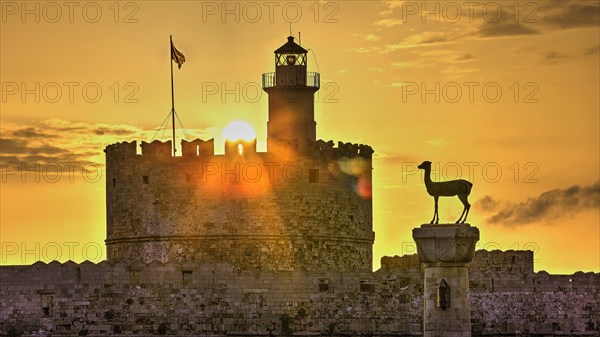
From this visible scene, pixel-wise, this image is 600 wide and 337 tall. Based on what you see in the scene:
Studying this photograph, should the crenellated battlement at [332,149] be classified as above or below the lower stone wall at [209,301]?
above

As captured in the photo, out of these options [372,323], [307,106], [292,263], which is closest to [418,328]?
[372,323]

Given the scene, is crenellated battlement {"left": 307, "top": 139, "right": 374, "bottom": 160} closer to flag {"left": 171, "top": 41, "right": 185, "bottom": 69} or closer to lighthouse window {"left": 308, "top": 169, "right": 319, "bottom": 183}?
lighthouse window {"left": 308, "top": 169, "right": 319, "bottom": 183}

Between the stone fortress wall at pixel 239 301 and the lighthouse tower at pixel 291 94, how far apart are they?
28.0 feet

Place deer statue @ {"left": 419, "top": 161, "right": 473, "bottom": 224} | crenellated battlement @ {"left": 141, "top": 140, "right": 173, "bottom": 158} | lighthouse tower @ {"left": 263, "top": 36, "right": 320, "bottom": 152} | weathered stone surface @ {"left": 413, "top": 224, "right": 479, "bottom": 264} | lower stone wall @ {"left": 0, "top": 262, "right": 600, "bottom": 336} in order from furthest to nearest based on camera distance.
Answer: lighthouse tower @ {"left": 263, "top": 36, "right": 320, "bottom": 152} → crenellated battlement @ {"left": 141, "top": 140, "right": 173, "bottom": 158} → lower stone wall @ {"left": 0, "top": 262, "right": 600, "bottom": 336} → deer statue @ {"left": 419, "top": 161, "right": 473, "bottom": 224} → weathered stone surface @ {"left": 413, "top": 224, "right": 479, "bottom": 264}

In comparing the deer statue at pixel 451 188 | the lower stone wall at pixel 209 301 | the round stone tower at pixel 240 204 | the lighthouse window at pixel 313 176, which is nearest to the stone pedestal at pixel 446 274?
the deer statue at pixel 451 188

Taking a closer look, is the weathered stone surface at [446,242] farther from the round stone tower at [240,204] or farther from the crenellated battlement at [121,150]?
the crenellated battlement at [121,150]

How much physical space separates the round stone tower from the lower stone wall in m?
4.86

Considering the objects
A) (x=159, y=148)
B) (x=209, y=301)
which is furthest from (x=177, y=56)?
(x=209, y=301)

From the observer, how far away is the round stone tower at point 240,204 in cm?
6003

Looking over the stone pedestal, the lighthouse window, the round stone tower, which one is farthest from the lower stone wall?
the stone pedestal

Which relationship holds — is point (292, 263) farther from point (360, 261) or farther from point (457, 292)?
point (457, 292)

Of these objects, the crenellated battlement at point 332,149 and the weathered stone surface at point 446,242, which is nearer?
the weathered stone surface at point 446,242

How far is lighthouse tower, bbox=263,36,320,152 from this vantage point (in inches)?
2464

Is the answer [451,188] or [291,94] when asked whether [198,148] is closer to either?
[291,94]
